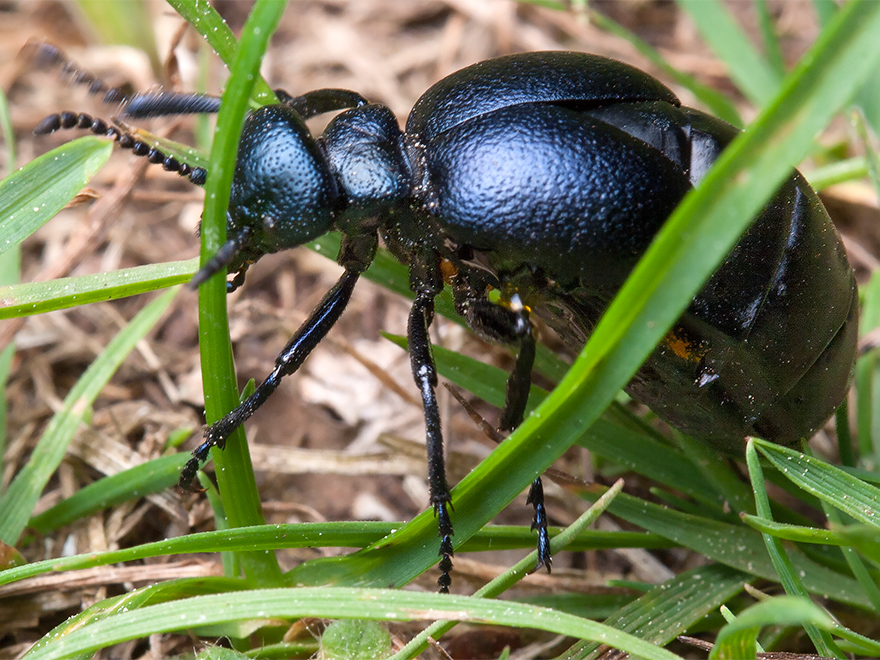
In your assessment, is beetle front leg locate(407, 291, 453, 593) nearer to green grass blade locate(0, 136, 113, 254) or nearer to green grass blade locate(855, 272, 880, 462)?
green grass blade locate(0, 136, 113, 254)

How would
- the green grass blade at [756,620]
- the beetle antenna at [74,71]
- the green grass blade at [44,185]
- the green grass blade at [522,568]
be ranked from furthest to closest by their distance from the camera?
the beetle antenna at [74,71] < the green grass blade at [44,185] < the green grass blade at [522,568] < the green grass blade at [756,620]

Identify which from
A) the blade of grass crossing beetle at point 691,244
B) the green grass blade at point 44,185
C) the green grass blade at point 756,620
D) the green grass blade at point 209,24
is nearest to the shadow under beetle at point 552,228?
the green grass blade at point 44,185

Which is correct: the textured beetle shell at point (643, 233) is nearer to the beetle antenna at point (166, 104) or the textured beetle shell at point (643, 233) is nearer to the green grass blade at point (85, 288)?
the green grass blade at point (85, 288)

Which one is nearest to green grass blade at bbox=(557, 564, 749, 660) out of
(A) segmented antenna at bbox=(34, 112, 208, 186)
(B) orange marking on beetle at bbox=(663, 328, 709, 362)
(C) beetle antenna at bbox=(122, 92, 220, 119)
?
(B) orange marking on beetle at bbox=(663, 328, 709, 362)

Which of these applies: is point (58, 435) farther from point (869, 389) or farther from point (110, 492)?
point (869, 389)

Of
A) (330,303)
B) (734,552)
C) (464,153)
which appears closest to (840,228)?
(734,552)

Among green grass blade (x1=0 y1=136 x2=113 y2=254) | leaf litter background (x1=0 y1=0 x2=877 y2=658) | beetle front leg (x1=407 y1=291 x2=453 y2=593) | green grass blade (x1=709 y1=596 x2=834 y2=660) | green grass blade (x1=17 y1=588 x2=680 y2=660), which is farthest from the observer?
leaf litter background (x1=0 y1=0 x2=877 y2=658)
